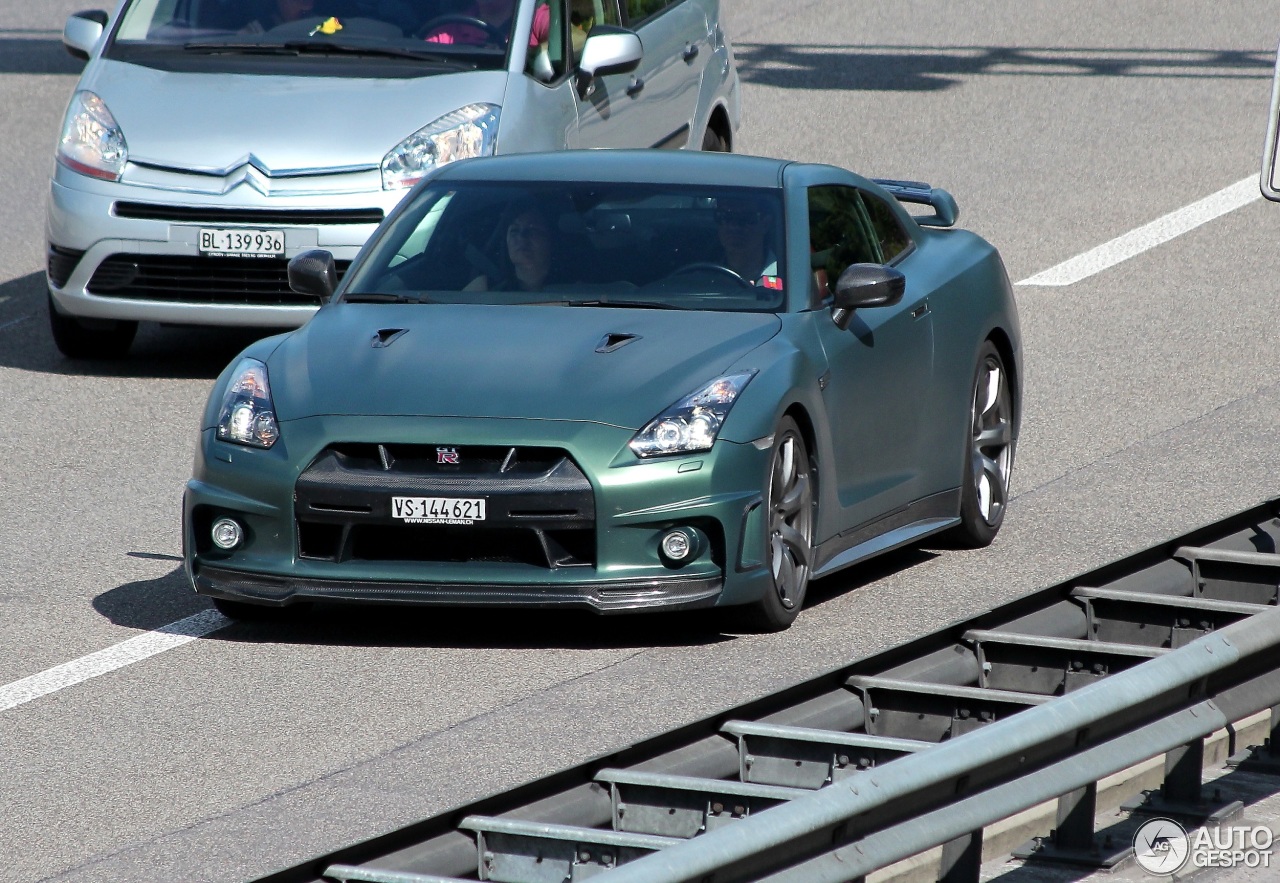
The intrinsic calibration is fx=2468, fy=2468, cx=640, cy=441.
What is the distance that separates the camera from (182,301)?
38.2 ft

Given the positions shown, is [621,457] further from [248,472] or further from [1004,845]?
[1004,845]

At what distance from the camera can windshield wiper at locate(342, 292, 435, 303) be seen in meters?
8.25

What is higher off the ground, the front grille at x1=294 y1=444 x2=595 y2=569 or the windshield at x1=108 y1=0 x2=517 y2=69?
the windshield at x1=108 y1=0 x2=517 y2=69

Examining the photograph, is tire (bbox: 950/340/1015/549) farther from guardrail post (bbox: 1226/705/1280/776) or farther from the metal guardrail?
guardrail post (bbox: 1226/705/1280/776)

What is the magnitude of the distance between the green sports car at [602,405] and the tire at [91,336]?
4.02m

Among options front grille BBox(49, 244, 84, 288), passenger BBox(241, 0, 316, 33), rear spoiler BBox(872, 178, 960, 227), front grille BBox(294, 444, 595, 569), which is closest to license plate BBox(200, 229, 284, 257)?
front grille BBox(49, 244, 84, 288)

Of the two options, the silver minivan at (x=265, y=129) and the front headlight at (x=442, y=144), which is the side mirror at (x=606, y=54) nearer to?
the silver minivan at (x=265, y=129)

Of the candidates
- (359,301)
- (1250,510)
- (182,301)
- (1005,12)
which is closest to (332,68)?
(182,301)

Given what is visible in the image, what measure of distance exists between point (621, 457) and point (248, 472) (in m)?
1.14

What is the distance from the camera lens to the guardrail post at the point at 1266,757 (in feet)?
20.4

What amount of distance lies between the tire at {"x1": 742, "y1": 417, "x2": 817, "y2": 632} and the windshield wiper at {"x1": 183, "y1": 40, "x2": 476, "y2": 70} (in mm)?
4895

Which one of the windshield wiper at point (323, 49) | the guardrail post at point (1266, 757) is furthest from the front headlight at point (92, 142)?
the guardrail post at point (1266, 757)

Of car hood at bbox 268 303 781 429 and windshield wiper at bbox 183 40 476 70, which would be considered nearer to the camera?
car hood at bbox 268 303 781 429

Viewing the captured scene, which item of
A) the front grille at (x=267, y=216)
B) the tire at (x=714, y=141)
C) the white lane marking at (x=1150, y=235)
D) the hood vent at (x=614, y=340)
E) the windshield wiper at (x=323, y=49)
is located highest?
the hood vent at (x=614, y=340)
